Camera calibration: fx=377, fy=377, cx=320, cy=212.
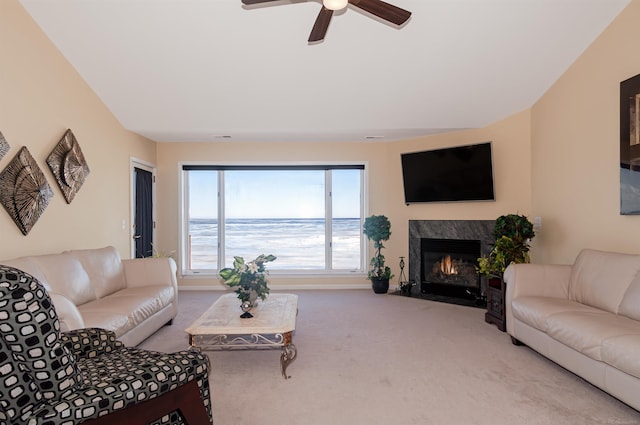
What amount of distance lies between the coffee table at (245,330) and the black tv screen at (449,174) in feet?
10.7

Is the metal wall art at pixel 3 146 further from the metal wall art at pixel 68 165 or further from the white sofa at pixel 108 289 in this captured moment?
the white sofa at pixel 108 289

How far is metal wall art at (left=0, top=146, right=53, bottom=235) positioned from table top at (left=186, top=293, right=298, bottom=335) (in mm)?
1758

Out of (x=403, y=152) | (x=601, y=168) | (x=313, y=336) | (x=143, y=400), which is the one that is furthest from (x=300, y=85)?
(x=143, y=400)

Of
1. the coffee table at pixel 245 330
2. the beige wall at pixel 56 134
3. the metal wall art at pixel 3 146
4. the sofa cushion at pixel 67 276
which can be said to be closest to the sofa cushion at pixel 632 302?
the coffee table at pixel 245 330

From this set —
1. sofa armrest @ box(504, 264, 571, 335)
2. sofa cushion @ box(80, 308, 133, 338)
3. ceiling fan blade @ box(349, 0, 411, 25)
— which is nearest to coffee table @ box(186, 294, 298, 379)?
sofa cushion @ box(80, 308, 133, 338)

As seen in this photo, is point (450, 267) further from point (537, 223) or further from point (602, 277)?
point (602, 277)

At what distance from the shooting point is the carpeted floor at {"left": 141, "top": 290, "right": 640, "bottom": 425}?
2375mm

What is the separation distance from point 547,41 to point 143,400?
4551mm

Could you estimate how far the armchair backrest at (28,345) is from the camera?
1.31 m

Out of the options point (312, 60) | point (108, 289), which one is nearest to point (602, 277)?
point (312, 60)

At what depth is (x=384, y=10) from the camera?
269cm

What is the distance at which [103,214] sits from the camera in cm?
460

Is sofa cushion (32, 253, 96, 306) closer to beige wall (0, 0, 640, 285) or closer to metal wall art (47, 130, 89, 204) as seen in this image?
beige wall (0, 0, 640, 285)

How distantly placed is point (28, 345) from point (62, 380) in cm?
20
